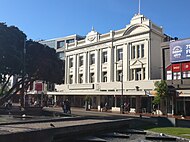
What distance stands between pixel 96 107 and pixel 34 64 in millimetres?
19875

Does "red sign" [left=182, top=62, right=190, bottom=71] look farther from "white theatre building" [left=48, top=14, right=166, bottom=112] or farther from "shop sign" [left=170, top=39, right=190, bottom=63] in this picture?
"white theatre building" [left=48, top=14, right=166, bottom=112]

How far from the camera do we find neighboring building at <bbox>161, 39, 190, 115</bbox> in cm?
4009

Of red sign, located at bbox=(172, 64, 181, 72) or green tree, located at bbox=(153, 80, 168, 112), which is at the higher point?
red sign, located at bbox=(172, 64, 181, 72)

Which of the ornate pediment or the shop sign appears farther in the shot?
the ornate pediment

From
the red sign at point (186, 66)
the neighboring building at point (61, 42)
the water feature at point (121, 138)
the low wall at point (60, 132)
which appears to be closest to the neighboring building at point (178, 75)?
the red sign at point (186, 66)

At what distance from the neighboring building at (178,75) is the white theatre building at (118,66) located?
145 inches

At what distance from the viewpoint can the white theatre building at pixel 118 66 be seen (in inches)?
1865

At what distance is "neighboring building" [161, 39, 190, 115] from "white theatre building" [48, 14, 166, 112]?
369cm

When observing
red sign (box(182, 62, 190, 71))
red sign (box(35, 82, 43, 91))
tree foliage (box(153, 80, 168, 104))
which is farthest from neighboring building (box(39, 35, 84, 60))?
red sign (box(182, 62, 190, 71))

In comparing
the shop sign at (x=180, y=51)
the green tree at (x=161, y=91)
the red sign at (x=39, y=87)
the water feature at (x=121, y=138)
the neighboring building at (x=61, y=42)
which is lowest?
the water feature at (x=121, y=138)

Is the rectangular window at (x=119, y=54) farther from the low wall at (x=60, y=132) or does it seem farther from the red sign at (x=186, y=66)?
the low wall at (x=60, y=132)

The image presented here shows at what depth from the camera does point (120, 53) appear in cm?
5328

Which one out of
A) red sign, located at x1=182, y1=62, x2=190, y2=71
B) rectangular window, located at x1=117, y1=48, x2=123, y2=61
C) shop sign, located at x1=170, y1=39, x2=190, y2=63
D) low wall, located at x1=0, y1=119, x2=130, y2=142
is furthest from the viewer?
rectangular window, located at x1=117, y1=48, x2=123, y2=61

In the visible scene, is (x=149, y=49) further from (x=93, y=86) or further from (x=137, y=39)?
(x=93, y=86)
